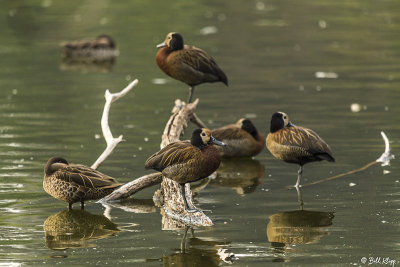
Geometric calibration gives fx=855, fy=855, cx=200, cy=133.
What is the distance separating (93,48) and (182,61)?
12.7m

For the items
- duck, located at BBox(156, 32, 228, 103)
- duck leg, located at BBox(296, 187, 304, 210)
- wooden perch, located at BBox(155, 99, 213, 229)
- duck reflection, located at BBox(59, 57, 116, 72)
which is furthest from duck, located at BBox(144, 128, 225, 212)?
duck reflection, located at BBox(59, 57, 116, 72)

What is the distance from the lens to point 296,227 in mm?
10969

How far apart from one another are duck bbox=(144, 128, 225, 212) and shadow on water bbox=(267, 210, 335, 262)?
1.11 metres

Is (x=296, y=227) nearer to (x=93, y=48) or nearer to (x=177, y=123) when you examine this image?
(x=177, y=123)

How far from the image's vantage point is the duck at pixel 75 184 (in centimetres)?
1162

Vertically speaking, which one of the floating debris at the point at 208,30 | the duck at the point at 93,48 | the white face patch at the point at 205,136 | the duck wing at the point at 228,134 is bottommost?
the duck wing at the point at 228,134

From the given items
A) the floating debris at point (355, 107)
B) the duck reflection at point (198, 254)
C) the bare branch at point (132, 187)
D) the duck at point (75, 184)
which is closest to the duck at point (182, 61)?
the bare branch at point (132, 187)

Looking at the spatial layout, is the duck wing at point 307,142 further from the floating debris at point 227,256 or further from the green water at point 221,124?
the floating debris at point 227,256

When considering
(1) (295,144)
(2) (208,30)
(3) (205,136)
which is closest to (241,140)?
(1) (295,144)

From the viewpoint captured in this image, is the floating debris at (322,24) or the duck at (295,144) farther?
the floating debris at (322,24)

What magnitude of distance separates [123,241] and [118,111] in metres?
8.88

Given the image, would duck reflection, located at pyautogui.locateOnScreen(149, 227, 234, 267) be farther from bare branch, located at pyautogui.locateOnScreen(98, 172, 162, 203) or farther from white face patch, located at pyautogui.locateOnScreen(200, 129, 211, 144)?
bare branch, located at pyautogui.locateOnScreen(98, 172, 162, 203)

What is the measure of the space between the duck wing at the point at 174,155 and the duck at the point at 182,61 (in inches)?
123


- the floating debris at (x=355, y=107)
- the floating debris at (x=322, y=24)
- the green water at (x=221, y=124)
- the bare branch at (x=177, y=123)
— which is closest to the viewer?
the green water at (x=221, y=124)
